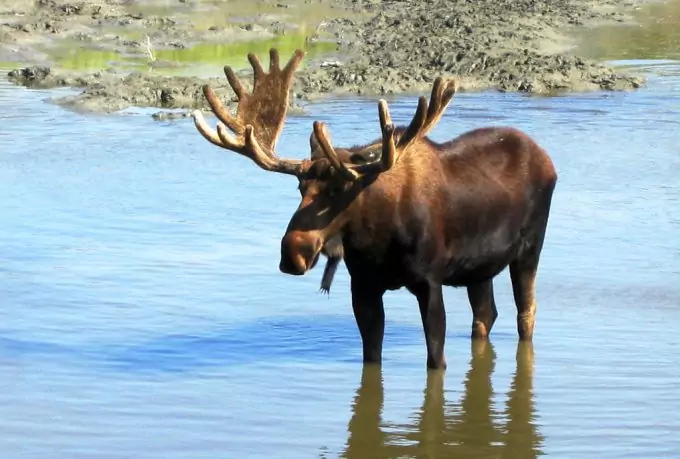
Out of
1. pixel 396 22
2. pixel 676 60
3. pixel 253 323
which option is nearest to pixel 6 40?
pixel 396 22

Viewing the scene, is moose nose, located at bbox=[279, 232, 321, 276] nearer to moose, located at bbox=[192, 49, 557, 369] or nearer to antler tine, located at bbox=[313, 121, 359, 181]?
moose, located at bbox=[192, 49, 557, 369]

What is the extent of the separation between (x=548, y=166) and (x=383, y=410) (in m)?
1.97

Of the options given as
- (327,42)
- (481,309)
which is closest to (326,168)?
Result: (481,309)

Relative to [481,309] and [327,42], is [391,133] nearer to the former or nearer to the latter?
[481,309]

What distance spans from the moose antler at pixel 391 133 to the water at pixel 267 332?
49.7 inches

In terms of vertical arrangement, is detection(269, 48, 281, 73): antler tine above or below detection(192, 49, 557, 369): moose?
above

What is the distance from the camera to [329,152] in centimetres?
761

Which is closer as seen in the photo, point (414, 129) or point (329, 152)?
point (329, 152)

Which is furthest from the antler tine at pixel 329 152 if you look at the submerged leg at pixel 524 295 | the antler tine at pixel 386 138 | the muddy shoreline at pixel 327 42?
the muddy shoreline at pixel 327 42

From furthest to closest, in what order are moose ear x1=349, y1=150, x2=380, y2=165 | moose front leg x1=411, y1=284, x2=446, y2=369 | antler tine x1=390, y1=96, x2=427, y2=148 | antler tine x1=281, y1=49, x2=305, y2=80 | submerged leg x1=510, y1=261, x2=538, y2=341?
submerged leg x1=510, y1=261, x2=538, y2=341
antler tine x1=281, y1=49, x2=305, y2=80
moose front leg x1=411, y1=284, x2=446, y2=369
moose ear x1=349, y1=150, x2=380, y2=165
antler tine x1=390, y1=96, x2=427, y2=148

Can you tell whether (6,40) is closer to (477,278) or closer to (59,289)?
(59,289)

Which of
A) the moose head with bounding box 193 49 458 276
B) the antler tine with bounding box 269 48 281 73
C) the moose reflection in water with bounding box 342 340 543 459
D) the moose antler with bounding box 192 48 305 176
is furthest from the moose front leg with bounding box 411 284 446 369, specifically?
the antler tine with bounding box 269 48 281 73

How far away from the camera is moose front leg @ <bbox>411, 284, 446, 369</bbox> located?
8070 millimetres

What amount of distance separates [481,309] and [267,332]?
4.33ft
